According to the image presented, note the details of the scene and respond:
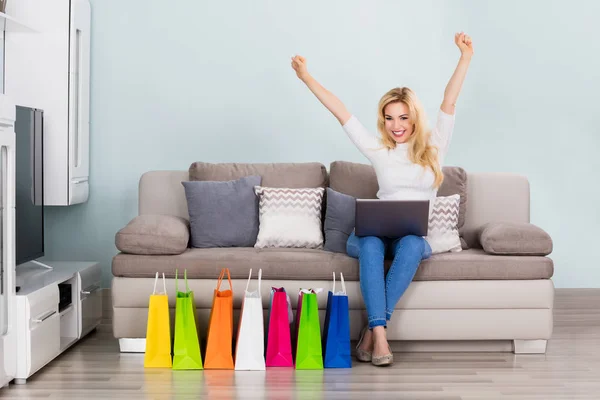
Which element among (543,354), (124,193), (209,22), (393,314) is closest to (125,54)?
(209,22)

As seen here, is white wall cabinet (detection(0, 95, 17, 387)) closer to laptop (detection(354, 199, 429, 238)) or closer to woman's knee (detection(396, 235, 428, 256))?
laptop (detection(354, 199, 429, 238))

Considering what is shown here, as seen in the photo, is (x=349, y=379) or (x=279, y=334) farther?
(x=279, y=334)

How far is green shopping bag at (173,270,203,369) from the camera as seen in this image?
3.46 metres

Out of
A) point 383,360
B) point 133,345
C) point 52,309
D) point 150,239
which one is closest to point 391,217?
point 383,360

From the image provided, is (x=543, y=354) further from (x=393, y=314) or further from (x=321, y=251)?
(x=321, y=251)

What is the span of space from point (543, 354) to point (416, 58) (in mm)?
1945

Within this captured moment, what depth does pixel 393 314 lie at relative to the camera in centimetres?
371

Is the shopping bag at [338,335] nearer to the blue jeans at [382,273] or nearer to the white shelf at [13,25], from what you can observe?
the blue jeans at [382,273]

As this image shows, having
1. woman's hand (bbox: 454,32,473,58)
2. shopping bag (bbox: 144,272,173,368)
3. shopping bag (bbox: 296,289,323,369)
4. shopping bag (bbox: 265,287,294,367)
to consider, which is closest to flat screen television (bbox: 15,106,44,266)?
Result: shopping bag (bbox: 144,272,173,368)

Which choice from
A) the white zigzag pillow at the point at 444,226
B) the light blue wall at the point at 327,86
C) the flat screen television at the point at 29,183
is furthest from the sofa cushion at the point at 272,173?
the flat screen television at the point at 29,183

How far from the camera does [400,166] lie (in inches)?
152

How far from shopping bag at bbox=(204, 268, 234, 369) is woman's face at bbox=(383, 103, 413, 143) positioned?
3.81ft

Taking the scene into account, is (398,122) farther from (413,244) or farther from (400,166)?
(413,244)

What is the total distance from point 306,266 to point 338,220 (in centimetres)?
43
